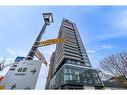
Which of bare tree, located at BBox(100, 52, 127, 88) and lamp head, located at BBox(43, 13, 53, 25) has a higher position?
lamp head, located at BBox(43, 13, 53, 25)

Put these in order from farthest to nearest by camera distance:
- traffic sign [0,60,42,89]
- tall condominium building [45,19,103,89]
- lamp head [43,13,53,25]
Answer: tall condominium building [45,19,103,89], lamp head [43,13,53,25], traffic sign [0,60,42,89]

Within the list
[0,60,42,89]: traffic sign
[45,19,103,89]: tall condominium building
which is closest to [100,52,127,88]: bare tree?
[0,60,42,89]: traffic sign

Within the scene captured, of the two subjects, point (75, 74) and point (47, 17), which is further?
point (75, 74)

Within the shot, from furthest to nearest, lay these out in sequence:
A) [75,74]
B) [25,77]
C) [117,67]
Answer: [75,74], [117,67], [25,77]

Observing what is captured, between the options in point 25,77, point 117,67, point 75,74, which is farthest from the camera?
point 75,74

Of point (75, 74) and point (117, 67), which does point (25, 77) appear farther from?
point (75, 74)

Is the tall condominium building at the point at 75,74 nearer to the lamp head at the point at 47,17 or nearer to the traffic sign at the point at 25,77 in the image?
the lamp head at the point at 47,17

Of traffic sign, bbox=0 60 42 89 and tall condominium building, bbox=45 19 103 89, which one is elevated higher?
tall condominium building, bbox=45 19 103 89

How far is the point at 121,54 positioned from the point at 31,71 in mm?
4123

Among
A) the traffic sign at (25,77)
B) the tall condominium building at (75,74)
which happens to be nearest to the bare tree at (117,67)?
the traffic sign at (25,77)

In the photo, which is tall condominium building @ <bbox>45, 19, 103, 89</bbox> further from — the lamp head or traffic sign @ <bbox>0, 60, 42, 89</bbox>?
traffic sign @ <bbox>0, 60, 42, 89</bbox>

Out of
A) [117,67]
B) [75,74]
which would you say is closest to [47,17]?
[117,67]

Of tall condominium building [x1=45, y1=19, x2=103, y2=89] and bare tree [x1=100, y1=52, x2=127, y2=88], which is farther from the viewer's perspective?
tall condominium building [x1=45, y1=19, x2=103, y2=89]

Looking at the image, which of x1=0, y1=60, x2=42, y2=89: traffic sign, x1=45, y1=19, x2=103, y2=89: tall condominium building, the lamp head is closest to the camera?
x1=0, y1=60, x2=42, y2=89: traffic sign
